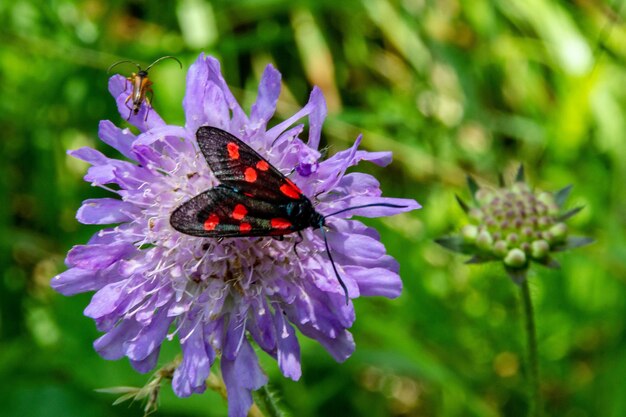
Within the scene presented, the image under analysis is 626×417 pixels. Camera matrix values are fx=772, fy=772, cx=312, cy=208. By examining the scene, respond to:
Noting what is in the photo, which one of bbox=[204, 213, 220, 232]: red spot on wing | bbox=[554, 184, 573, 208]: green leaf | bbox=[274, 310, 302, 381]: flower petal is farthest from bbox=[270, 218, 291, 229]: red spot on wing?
bbox=[554, 184, 573, 208]: green leaf

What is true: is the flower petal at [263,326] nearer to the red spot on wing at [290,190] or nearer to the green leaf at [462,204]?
the red spot on wing at [290,190]

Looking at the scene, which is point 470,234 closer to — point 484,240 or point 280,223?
point 484,240

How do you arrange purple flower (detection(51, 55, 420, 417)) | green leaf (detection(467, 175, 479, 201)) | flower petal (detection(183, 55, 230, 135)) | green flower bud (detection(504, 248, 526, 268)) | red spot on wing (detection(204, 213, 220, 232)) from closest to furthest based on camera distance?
1. red spot on wing (detection(204, 213, 220, 232))
2. purple flower (detection(51, 55, 420, 417))
3. flower petal (detection(183, 55, 230, 135))
4. green flower bud (detection(504, 248, 526, 268))
5. green leaf (detection(467, 175, 479, 201))

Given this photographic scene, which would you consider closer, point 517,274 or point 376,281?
point 376,281

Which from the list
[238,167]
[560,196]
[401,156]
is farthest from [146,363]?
[401,156]

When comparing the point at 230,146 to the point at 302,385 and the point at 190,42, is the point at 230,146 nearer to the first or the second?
the point at 302,385

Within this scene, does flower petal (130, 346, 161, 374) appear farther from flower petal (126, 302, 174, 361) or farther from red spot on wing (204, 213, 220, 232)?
red spot on wing (204, 213, 220, 232)
